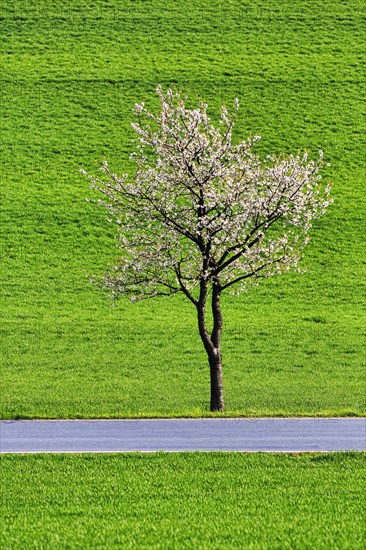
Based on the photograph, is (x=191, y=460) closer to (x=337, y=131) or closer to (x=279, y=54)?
(x=337, y=131)

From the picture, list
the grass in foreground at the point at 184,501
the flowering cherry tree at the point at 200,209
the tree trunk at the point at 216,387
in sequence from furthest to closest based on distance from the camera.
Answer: the tree trunk at the point at 216,387 → the flowering cherry tree at the point at 200,209 → the grass in foreground at the point at 184,501

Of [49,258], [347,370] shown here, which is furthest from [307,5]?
[347,370]

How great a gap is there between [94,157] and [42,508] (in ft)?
131

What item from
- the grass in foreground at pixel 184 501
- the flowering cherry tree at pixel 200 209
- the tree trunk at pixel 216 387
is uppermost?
the flowering cherry tree at pixel 200 209

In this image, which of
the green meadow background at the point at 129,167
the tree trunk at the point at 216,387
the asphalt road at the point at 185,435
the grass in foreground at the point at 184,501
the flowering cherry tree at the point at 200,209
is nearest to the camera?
the grass in foreground at the point at 184,501

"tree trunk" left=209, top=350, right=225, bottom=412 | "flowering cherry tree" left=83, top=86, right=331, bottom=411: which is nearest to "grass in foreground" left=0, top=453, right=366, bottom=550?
"tree trunk" left=209, top=350, right=225, bottom=412

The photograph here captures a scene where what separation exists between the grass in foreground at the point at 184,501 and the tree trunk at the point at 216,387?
298 inches

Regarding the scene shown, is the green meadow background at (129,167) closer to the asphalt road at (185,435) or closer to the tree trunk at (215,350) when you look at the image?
the tree trunk at (215,350)

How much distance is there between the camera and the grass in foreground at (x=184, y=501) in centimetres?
1161

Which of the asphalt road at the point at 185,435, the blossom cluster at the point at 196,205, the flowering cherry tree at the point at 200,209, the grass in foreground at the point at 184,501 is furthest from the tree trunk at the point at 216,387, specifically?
the grass in foreground at the point at 184,501

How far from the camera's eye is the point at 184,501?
13.9 metres

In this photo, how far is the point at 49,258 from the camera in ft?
143

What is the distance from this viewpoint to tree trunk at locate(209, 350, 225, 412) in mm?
25109

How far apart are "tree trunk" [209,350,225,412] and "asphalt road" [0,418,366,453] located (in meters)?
1.87
